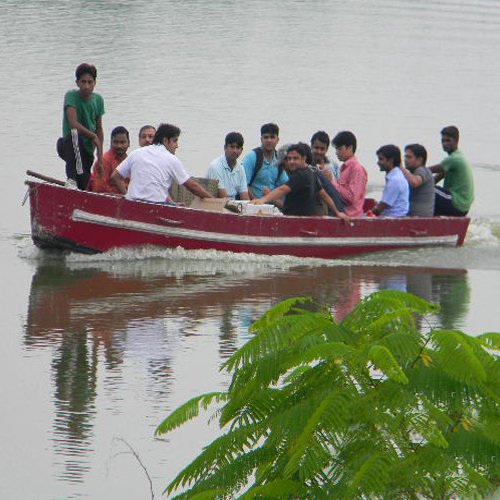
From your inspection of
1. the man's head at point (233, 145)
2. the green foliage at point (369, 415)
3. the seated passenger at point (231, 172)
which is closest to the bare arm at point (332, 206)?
the seated passenger at point (231, 172)

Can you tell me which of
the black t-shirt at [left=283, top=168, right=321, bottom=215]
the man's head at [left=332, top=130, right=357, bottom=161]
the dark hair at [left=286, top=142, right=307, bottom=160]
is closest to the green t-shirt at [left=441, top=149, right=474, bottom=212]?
the man's head at [left=332, top=130, right=357, bottom=161]

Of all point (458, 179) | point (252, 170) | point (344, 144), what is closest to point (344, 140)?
point (344, 144)

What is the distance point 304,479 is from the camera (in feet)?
16.1

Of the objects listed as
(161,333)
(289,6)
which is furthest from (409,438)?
(289,6)

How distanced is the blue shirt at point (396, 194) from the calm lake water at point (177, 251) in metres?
0.53

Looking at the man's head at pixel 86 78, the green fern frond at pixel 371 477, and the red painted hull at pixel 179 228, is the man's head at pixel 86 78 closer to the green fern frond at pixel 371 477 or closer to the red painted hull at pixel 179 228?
the red painted hull at pixel 179 228

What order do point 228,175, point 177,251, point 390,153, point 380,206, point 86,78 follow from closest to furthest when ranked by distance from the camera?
point 86,78
point 177,251
point 228,175
point 390,153
point 380,206

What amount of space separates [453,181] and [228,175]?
9.61 ft

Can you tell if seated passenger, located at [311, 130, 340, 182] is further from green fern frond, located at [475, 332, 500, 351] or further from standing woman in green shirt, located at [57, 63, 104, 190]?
green fern frond, located at [475, 332, 500, 351]

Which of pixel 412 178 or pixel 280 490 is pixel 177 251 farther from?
pixel 280 490

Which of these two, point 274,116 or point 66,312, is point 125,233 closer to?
point 66,312

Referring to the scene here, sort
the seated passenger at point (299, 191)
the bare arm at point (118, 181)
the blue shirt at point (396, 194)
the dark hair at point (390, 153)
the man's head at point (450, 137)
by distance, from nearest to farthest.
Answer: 1. the seated passenger at point (299, 191)
2. the bare arm at point (118, 181)
3. the dark hair at point (390, 153)
4. the blue shirt at point (396, 194)
5. the man's head at point (450, 137)

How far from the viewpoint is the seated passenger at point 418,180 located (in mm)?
15898

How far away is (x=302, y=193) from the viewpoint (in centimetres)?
1501
